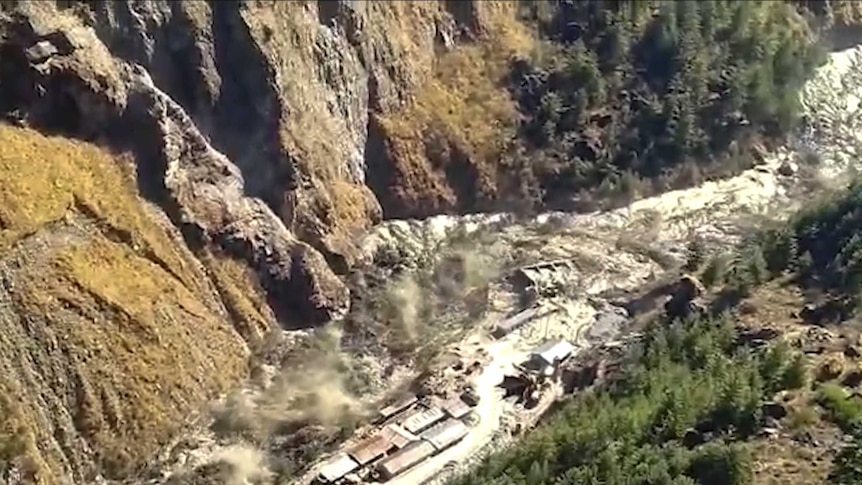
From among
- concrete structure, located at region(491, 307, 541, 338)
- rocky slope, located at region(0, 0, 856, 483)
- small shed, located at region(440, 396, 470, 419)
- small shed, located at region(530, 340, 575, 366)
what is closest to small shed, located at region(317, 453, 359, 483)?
small shed, located at region(440, 396, 470, 419)

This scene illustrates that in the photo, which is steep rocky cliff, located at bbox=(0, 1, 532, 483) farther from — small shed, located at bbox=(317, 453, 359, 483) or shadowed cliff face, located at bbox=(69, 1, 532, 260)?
small shed, located at bbox=(317, 453, 359, 483)

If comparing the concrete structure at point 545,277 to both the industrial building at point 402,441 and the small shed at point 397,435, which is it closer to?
the industrial building at point 402,441

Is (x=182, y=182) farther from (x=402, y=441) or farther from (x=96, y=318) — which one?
(x=402, y=441)

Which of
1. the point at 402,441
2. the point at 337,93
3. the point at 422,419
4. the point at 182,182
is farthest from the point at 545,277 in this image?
the point at 182,182

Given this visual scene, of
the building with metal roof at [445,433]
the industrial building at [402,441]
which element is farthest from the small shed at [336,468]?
the building with metal roof at [445,433]

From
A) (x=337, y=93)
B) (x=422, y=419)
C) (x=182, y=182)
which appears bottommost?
(x=422, y=419)

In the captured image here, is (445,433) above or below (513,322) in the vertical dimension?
below

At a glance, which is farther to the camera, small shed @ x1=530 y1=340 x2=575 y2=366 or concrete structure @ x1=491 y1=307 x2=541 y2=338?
concrete structure @ x1=491 y1=307 x2=541 y2=338
